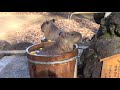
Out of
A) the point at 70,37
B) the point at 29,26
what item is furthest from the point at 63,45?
the point at 29,26

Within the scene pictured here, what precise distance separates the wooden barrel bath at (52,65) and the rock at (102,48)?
848 mm

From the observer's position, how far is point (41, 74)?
4461mm

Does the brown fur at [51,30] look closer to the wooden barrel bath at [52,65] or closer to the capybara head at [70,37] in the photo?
the capybara head at [70,37]

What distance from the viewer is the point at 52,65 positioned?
4.33 metres

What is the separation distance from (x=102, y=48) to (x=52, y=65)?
4.66ft

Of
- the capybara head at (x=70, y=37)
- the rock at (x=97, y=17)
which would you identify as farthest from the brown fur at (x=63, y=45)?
the rock at (x=97, y=17)

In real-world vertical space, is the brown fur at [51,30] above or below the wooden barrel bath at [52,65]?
above

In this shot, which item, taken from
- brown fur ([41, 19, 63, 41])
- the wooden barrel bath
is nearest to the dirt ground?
brown fur ([41, 19, 63, 41])

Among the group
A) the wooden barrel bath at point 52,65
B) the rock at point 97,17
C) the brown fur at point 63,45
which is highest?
the rock at point 97,17

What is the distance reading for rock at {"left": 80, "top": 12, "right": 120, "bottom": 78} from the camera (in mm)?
5246

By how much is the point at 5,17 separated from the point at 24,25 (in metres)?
0.83

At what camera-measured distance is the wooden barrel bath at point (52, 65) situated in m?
4.30

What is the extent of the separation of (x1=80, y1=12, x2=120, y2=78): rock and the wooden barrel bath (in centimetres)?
85

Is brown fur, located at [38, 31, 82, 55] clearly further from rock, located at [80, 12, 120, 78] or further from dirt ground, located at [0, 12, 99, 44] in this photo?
dirt ground, located at [0, 12, 99, 44]
